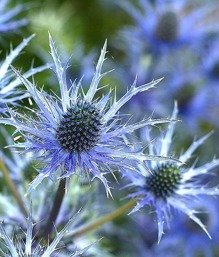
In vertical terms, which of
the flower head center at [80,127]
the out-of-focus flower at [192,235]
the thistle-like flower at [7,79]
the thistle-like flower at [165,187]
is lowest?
the out-of-focus flower at [192,235]

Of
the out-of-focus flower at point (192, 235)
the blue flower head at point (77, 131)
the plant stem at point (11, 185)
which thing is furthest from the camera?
the out-of-focus flower at point (192, 235)

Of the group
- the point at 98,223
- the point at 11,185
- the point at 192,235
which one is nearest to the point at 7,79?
the point at 11,185

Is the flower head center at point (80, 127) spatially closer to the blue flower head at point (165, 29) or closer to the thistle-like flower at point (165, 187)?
the thistle-like flower at point (165, 187)

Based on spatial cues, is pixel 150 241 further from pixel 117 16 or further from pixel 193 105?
pixel 117 16

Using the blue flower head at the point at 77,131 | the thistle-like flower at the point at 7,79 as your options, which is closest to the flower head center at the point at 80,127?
the blue flower head at the point at 77,131

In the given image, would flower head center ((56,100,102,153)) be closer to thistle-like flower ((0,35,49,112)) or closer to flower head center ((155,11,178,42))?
thistle-like flower ((0,35,49,112))

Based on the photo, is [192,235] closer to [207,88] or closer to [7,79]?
[207,88]

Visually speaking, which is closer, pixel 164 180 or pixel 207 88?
pixel 164 180

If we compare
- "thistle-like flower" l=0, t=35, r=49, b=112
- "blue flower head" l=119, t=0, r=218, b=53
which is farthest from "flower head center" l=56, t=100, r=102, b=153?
"blue flower head" l=119, t=0, r=218, b=53
